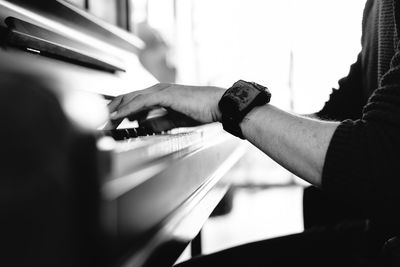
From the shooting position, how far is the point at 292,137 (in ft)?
2.20

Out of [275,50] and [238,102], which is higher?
[275,50]

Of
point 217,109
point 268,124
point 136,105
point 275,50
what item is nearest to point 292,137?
point 268,124

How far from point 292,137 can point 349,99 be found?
2.30ft

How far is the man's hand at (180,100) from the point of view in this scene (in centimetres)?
78

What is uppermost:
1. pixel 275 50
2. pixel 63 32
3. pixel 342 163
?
pixel 275 50

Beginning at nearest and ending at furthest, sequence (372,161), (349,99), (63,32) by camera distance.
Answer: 1. (372,161)
2. (63,32)
3. (349,99)

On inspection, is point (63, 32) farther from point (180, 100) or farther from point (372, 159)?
point (372, 159)

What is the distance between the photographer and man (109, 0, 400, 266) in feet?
1.99

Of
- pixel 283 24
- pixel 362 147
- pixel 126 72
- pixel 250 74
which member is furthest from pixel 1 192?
pixel 283 24

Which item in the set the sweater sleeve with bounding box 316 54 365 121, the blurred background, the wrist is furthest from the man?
the blurred background

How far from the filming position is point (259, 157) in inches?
208

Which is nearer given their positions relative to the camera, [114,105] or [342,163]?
[342,163]

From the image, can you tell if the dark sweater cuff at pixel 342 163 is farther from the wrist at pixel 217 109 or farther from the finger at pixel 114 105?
the finger at pixel 114 105

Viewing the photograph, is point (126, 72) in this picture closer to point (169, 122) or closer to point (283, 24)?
point (169, 122)
